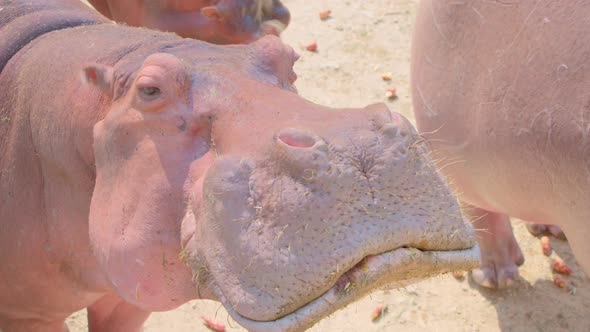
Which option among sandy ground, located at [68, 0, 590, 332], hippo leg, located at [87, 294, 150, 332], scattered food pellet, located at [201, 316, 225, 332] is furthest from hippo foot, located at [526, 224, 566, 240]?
hippo leg, located at [87, 294, 150, 332]

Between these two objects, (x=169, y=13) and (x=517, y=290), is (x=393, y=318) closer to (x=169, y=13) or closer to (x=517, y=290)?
(x=517, y=290)

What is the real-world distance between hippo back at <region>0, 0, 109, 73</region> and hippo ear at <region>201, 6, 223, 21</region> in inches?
18.4

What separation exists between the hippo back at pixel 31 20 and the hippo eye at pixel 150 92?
0.78 m

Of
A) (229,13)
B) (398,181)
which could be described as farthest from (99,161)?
(229,13)

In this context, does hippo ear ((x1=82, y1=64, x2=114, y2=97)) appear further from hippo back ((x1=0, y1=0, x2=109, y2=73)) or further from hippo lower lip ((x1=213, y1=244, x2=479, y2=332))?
hippo lower lip ((x1=213, y1=244, x2=479, y2=332))

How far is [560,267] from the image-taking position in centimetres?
372

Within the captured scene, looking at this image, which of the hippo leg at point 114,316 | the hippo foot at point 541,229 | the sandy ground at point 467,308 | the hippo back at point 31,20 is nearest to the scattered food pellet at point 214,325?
the sandy ground at point 467,308

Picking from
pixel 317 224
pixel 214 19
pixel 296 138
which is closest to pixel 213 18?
pixel 214 19

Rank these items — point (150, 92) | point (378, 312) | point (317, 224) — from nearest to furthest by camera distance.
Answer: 1. point (317, 224)
2. point (150, 92)
3. point (378, 312)

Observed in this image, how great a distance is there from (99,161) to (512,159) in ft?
5.04

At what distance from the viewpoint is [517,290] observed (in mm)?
3654

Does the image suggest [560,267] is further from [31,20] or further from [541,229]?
[31,20]

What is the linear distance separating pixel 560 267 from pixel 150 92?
107 inches

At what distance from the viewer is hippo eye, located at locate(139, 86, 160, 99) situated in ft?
5.66
